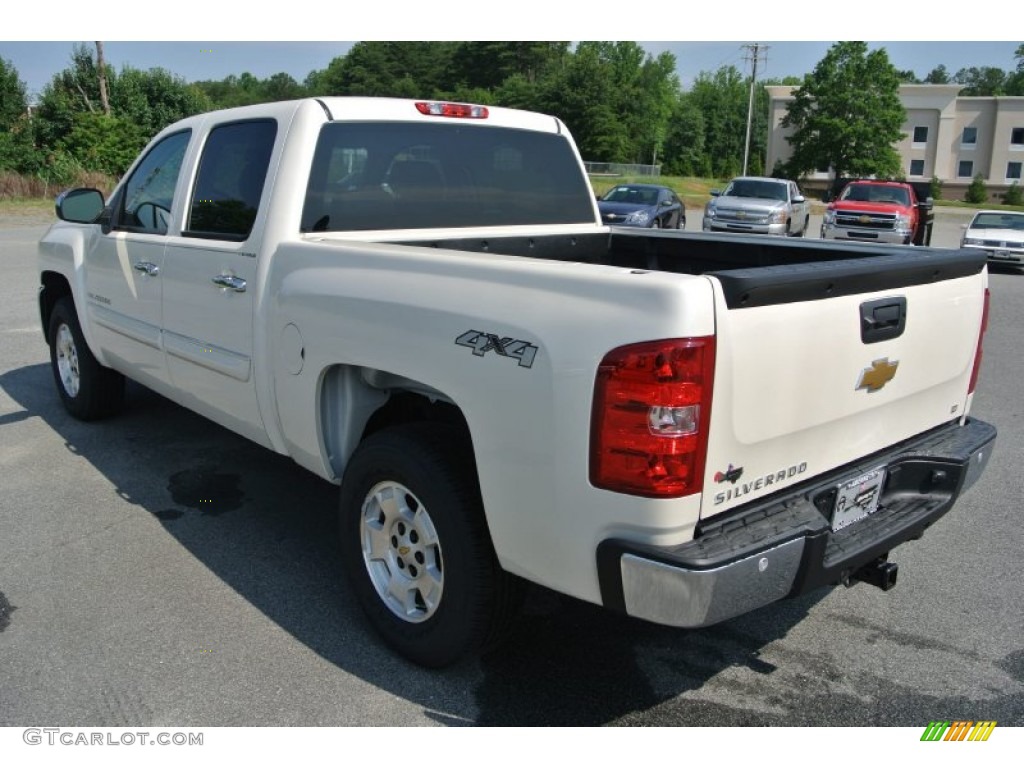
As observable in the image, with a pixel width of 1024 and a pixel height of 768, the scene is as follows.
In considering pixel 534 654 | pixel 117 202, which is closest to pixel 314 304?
pixel 534 654

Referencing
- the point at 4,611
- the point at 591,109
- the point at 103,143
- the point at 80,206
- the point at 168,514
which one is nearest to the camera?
the point at 4,611

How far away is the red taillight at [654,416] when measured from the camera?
2273 mm

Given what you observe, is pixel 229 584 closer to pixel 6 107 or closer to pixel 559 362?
pixel 559 362

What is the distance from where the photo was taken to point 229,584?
12.5ft

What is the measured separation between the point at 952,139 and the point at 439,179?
83196mm

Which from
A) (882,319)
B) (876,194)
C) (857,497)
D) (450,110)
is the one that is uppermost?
(450,110)

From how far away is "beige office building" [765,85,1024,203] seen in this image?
2874 inches

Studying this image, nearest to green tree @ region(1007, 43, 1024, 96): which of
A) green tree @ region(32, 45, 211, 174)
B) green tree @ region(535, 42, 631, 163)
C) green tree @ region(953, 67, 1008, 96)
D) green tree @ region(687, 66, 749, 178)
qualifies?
green tree @ region(953, 67, 1008, 96)

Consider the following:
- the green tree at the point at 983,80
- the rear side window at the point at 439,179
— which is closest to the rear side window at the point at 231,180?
the rear side window at the point at 439,179

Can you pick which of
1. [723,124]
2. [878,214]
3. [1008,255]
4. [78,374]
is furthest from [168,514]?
[723,124]

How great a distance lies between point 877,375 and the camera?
9.42 ft

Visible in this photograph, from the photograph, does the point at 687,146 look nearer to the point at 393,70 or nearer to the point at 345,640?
the point at 393,70

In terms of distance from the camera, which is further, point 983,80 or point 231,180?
point 983,80

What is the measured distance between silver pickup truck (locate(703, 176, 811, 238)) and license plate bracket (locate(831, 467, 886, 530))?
19358 mm
